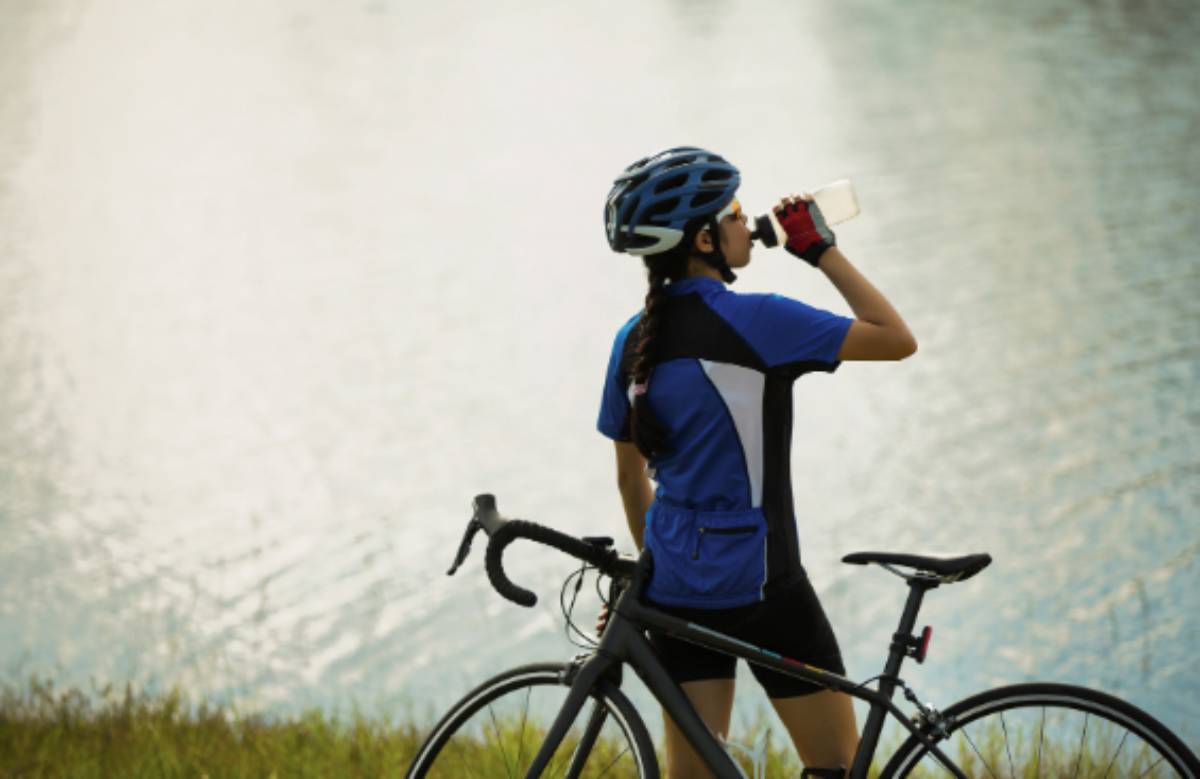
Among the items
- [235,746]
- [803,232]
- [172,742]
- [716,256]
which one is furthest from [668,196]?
[172,742]

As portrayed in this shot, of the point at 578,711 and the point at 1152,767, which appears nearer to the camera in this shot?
the point at 578,711

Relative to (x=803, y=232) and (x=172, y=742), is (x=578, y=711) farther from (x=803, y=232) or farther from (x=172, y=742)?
(x=172, y=742)

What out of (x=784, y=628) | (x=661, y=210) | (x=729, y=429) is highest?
(x=661, y=210)

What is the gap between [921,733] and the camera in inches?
136

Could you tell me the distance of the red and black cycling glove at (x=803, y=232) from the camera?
332 centimetres

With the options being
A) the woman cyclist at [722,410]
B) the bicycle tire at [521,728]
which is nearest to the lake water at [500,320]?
the bicycle tire at [521,728]

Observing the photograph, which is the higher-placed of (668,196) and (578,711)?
(668,196)

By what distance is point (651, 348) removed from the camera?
341 cm

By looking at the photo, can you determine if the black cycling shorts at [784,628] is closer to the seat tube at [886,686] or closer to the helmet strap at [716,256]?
the seat tube at [886,686]

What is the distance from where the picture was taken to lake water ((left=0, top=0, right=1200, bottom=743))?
976 centimetres

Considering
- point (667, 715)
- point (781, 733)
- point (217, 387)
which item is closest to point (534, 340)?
point (217, 387)

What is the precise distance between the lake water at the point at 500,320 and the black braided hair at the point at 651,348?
12.9 ft

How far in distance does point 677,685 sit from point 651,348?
77 cm

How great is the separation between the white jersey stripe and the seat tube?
0.49 m
